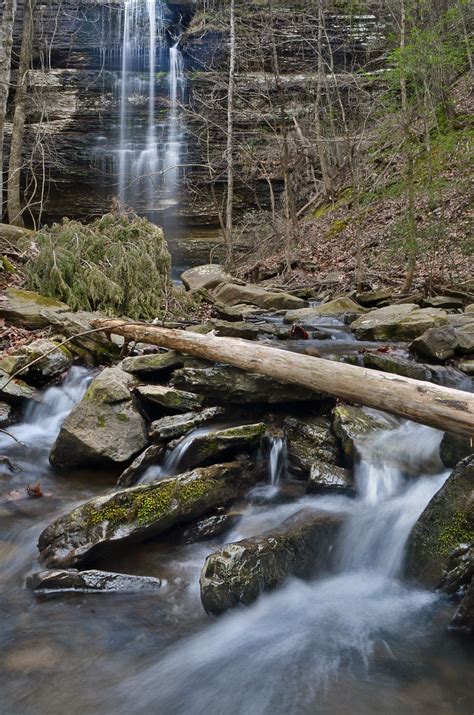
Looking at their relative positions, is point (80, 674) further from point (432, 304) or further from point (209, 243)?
point (209, 243)

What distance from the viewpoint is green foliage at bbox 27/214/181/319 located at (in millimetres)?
8172

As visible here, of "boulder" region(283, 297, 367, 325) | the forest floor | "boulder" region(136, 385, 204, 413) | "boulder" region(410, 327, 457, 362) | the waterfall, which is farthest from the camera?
the waterfall

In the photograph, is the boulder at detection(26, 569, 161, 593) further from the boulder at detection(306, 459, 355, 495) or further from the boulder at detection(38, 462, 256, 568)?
the boulder at detection(306, 459, 355, 495)

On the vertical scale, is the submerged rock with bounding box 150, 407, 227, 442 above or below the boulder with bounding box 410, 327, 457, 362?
below

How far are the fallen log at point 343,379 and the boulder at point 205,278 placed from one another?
7309 mm

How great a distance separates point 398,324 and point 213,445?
476 centimetres

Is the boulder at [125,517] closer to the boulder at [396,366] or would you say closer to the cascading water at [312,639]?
the cascading water at [312,639]

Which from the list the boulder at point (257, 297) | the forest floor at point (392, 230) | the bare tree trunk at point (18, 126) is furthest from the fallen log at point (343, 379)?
the bare tree trunk at point (18, 126)

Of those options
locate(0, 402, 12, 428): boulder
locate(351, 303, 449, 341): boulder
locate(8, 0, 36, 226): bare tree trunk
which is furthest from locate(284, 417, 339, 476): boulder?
locate(8, 0, 36, 226): bare tree trunk

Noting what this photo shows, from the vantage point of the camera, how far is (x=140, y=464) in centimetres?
459

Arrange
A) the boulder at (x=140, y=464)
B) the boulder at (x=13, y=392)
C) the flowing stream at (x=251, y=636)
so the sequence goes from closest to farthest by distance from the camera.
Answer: the flowing stream at (x=251, y=636) → the boulder at (x=140, y=464) → the boulder at (x=13, y=392)

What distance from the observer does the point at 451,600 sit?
10.5 feet

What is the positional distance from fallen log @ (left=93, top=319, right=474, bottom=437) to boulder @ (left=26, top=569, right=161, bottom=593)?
1.94 metres

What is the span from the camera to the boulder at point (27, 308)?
284 inches
